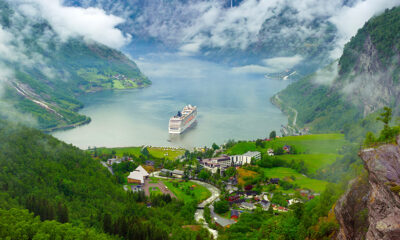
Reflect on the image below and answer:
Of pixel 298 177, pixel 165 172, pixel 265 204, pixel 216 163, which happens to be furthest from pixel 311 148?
pixel 265 204

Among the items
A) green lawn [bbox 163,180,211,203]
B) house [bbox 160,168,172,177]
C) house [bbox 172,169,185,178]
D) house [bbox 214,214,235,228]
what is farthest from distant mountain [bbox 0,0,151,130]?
house [bbox 214,214,235,228]

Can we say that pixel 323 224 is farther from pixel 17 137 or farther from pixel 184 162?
pixel 184 162

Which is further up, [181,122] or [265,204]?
Result: [181,122]

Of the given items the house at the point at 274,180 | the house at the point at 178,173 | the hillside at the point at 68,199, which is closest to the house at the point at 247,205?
the hillside at the point at 68,199

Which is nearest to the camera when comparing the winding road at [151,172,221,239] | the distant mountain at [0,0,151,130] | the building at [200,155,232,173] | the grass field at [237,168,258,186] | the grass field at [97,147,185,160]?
the winding road at [151,172,221,239]

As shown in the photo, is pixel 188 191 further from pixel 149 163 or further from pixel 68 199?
pixel 149 163

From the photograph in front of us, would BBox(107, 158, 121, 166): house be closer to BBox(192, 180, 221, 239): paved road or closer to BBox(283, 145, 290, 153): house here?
BBox(192, 180, 221, 239): paved road
